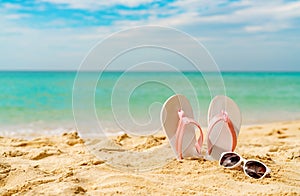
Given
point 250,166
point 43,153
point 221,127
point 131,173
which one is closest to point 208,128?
point 221,127

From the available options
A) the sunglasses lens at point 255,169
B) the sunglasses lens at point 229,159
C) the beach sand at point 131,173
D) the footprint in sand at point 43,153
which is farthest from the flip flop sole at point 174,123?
the footprint in sand at point 43,153

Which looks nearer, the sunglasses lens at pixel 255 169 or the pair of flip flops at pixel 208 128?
the sunglasses lens at pixel 255 169

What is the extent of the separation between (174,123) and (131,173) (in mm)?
694

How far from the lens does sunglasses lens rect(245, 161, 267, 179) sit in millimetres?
2844

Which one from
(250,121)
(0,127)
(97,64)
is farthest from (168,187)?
(250,121)

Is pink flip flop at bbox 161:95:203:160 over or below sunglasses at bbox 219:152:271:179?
over

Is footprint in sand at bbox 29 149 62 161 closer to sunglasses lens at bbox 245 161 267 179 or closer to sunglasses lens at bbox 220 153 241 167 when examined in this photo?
sunglasses lens at bbox 220 153 241 167

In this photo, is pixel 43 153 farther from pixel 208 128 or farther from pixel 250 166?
pixel 250 166

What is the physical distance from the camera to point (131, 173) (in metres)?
2.92

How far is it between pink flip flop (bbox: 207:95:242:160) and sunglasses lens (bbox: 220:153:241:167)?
0.23m

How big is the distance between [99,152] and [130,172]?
2.57 feet

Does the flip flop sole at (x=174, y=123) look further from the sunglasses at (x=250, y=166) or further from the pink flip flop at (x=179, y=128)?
the sunglasses at (x=250, y=166)

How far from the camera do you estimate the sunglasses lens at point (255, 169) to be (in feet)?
9.33

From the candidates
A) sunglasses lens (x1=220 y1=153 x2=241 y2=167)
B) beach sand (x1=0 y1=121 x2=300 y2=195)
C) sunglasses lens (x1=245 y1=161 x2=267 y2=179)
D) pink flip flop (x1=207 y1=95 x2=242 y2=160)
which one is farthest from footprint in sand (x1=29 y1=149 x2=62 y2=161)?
sunglasses lens (x1=245 y1=161 x2=267 y2=179)
